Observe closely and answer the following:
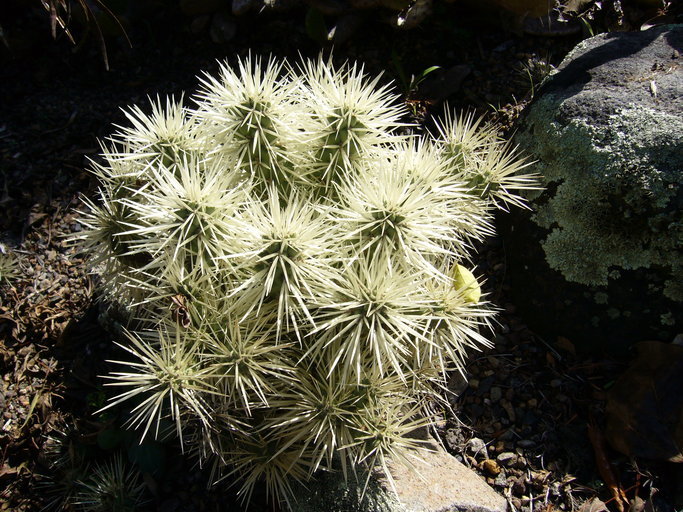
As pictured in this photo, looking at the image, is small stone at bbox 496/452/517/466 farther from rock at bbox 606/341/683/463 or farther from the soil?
rock at bbox 606/341/683/463

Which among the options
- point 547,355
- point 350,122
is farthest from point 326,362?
point 547,355

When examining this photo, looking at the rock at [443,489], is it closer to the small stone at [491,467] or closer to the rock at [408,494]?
the rock at [408,494]

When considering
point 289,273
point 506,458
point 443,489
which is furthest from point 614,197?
point 289,273

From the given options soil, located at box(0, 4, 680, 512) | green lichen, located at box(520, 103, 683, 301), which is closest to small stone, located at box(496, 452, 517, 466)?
soil, located at box(0, 4, 680, 512)

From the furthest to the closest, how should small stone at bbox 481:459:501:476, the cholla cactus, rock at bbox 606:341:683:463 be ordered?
small stone at bbox 481:459:501:476
rock at bbox 606:341:683:463
the cholla cactus

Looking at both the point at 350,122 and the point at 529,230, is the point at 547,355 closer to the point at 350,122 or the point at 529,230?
the point at 529,230

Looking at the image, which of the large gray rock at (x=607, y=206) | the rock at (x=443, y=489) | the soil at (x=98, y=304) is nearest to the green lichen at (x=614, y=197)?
the large gray rock at (x=607, y=206)
